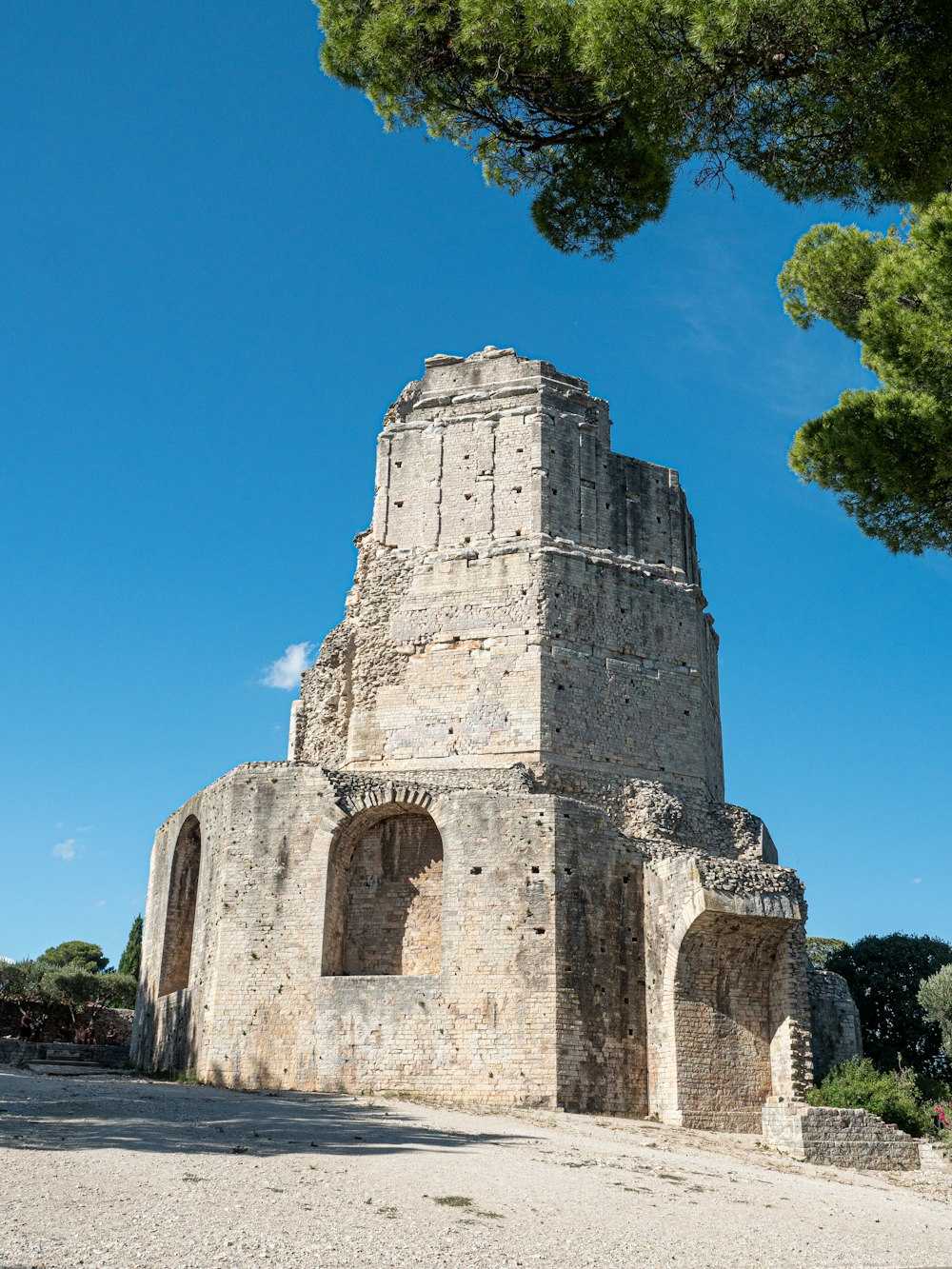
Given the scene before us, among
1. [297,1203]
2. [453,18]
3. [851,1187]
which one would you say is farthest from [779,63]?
[851,1187]

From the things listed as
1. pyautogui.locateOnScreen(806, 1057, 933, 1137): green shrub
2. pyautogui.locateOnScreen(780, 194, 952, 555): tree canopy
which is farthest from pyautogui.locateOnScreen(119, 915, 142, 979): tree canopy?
pyautogui.locateOnScreen(780, 194, 952, 555): tree canopy

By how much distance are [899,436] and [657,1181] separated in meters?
7.08

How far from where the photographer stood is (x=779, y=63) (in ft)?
30.2

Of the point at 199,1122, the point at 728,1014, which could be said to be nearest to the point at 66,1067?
the point at 199,1122

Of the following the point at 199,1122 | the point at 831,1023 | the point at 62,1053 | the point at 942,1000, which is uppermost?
the point at 942,1000

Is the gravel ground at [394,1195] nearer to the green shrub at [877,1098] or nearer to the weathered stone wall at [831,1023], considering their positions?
the green shrub at [877,1098]

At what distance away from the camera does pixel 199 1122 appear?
11.1 m

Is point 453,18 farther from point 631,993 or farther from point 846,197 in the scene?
point 631,993

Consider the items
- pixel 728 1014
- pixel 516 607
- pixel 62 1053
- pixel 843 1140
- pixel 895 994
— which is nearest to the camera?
pixel 843 1140

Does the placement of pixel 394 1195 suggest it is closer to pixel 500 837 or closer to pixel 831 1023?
pixel 500 837

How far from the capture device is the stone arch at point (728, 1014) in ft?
52.2

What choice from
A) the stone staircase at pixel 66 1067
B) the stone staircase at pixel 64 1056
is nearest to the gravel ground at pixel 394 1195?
the stone staircase at pixel 66 1067

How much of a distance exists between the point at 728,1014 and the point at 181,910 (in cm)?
953

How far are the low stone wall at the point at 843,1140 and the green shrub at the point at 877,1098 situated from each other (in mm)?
643
